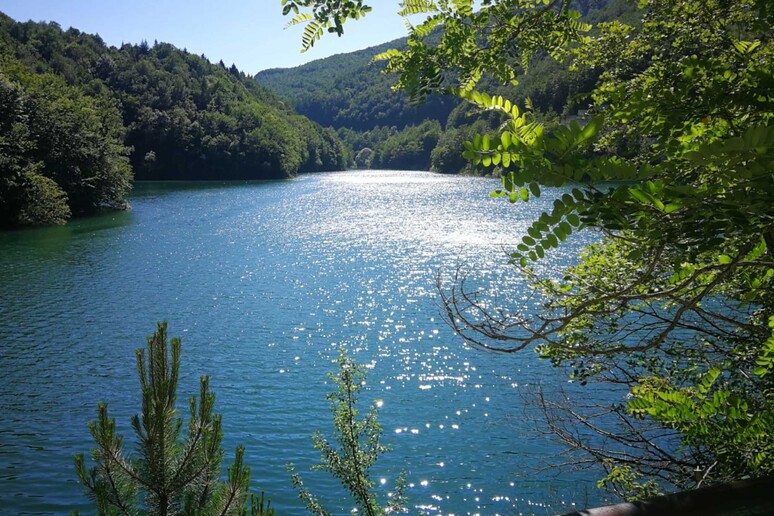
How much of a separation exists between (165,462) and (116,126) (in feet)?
216

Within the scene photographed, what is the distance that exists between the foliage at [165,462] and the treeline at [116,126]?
36857mm

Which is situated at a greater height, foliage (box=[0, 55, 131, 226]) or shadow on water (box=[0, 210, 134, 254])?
foliage (box=[0, 55, 131, 226])

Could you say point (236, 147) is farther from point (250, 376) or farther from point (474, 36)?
point (474, 36)

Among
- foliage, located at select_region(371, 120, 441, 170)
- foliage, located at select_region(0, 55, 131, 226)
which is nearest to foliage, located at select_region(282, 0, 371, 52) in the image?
foliage, located at select_region(0, 55, 131, 226)

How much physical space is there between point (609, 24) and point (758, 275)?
3.18 metres

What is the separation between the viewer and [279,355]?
50.5 ft

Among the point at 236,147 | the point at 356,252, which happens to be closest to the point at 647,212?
the point at 356,252

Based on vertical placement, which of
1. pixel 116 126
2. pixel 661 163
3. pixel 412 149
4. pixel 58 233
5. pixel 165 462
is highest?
pixel 412 149

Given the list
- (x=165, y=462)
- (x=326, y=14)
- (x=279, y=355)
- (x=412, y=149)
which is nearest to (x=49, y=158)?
(x=279, y=355)

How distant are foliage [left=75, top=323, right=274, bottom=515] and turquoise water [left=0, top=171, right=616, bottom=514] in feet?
8.32

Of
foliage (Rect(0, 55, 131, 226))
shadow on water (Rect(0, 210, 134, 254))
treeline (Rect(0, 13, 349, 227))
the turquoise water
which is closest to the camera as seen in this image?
the turquoise water

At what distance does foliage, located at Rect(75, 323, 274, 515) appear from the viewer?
3.86 meters

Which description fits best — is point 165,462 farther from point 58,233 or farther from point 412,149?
point 412,149

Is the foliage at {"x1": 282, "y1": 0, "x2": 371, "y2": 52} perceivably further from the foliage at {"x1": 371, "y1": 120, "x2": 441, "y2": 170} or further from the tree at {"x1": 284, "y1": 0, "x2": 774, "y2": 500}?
the foliage at {"x1": 371, "y1": 120, "x2": 441, "y2": 170}
